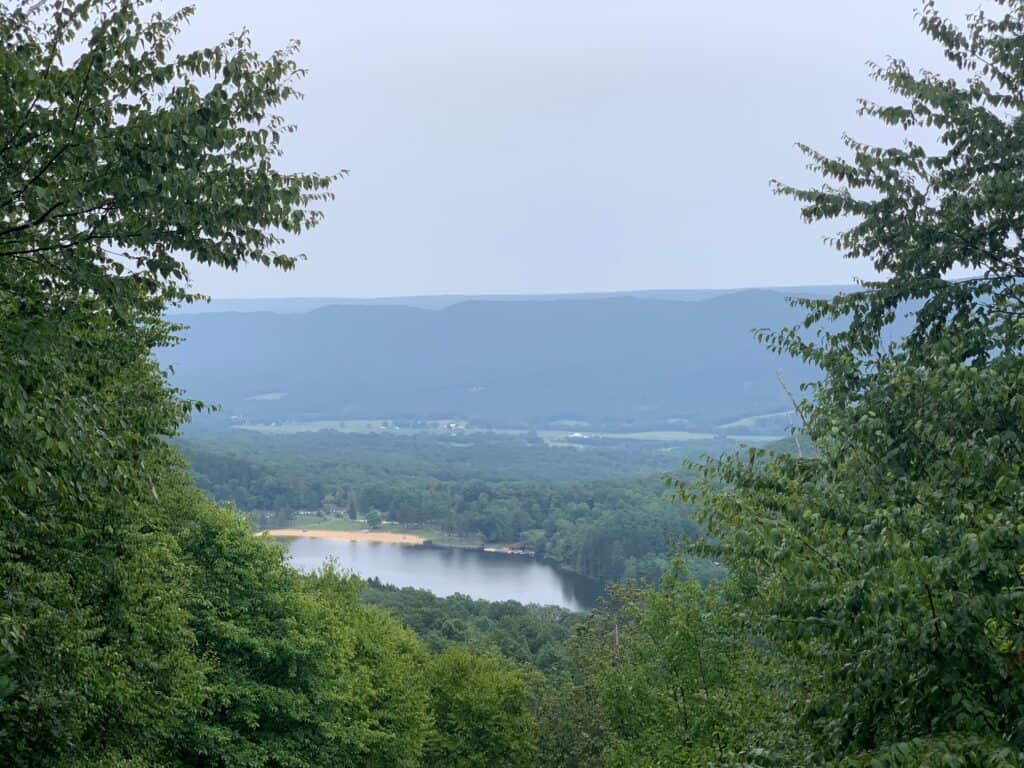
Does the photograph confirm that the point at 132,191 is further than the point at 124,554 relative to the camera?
No

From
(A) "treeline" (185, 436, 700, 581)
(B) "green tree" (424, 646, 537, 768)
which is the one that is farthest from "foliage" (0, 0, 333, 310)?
(A) "treeline" (185, 436, 700, 581)

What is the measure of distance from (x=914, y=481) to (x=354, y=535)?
162 metres

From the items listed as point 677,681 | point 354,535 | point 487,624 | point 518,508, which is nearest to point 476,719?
point 677,681

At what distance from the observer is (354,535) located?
168 m

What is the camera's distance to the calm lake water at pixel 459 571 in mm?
110062

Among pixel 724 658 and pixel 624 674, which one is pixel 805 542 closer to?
pixel 724 658

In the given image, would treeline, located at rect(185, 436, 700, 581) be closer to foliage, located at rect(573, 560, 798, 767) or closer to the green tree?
the green tree

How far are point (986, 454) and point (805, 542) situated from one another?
143 cm

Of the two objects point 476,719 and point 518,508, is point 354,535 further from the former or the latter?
point 476,719

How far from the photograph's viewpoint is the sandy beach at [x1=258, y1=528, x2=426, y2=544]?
161 m

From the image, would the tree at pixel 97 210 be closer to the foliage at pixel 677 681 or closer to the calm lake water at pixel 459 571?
the foliage at pixel 677 681

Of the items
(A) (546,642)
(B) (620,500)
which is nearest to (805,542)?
(A) (546,642)

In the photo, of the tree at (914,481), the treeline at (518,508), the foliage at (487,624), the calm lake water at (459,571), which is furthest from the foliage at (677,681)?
the treeline at (518,508)

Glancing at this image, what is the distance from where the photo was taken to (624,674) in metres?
24.9
